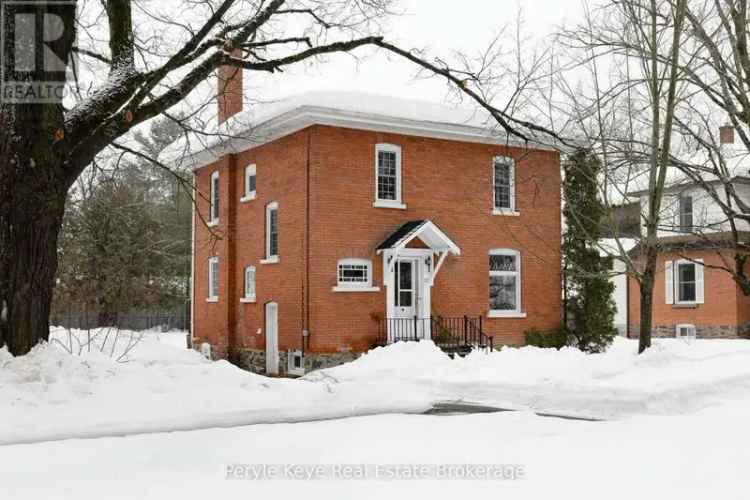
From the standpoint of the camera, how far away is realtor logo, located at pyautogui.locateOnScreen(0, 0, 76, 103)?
999 centimetres

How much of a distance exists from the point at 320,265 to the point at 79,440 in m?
12.7

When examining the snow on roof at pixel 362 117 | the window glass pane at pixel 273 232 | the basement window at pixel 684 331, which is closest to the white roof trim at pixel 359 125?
the snow on roof at pixel 362 117

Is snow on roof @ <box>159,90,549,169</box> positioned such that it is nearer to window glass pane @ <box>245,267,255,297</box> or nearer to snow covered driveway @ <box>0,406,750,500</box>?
window glass pane @ <box>245,267,255,297</box>

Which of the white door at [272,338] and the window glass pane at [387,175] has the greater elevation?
the window glass pane at [387,175]

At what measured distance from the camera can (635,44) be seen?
47.7 feet

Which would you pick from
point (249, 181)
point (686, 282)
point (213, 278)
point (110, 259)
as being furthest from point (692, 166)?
point (110, 259)

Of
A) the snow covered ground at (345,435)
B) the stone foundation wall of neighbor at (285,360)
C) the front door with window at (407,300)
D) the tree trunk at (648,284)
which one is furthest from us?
the front door with window at (407,300)

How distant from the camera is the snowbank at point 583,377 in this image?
12039 millimetres

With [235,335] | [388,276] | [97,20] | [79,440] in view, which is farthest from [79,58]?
[235,335]

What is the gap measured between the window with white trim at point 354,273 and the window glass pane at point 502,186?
16.9ft

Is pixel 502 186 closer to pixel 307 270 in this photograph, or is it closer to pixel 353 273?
pixel 353 273

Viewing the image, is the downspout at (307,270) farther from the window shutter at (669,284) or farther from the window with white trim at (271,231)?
the window shutter at (669,284)

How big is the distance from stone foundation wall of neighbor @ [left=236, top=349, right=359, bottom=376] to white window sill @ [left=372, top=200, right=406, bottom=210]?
4.09 m

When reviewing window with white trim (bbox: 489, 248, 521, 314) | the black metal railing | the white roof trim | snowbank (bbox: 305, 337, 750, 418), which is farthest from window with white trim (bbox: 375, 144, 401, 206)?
snowbank (bbox: 305, 337, 750, 418)
